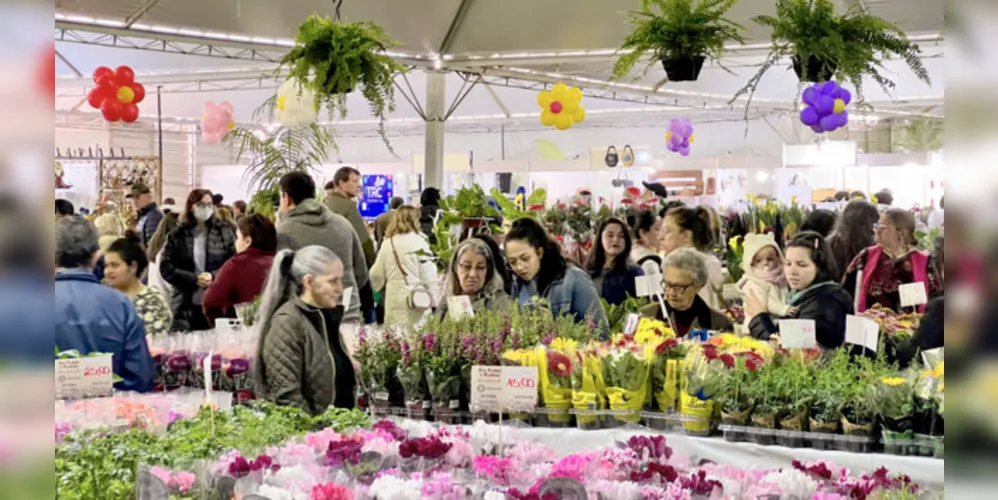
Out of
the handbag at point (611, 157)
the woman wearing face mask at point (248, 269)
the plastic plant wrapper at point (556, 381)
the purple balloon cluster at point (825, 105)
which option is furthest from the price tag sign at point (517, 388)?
the handbag at point (611, 157)

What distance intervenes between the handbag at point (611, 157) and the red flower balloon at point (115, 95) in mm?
8206

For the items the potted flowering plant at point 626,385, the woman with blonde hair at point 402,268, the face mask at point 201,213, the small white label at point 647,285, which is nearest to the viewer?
the potted flowering plant at point 626,385

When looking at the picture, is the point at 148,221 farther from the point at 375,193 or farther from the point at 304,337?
the point at 375,193

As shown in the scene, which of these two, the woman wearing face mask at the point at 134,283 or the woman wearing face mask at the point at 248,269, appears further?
the woman wearing face mask at the point at 248,269

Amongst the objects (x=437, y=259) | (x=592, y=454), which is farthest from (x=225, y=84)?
(x=592, y=454)

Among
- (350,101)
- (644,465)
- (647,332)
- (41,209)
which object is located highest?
(350,101)

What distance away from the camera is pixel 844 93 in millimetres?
8586

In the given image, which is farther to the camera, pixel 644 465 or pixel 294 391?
pixel 294 391

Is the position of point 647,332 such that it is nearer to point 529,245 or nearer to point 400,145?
point 529,245

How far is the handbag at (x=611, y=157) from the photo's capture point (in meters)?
16.0

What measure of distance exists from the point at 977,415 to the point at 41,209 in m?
0.44

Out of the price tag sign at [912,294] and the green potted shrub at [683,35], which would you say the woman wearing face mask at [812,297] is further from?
the green potted shrub at [683,35]

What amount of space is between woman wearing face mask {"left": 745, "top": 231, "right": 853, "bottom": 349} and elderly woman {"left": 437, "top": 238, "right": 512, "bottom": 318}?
1172 millimetres

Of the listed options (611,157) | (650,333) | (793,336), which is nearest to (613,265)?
(650,333)
